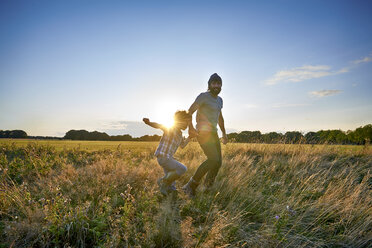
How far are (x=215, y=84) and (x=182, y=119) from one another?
0.98 m

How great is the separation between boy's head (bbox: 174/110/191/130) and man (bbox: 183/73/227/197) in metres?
0.12

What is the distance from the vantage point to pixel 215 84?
419 cm

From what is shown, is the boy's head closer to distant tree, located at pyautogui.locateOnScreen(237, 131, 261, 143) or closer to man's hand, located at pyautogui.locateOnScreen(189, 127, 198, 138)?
man's hand, located at pyautogui.locateOnScreen(189, 127, 198, 138)

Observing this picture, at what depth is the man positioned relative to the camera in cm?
412

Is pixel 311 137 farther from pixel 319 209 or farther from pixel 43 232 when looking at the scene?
pixel 43 232

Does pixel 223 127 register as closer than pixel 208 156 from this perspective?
No

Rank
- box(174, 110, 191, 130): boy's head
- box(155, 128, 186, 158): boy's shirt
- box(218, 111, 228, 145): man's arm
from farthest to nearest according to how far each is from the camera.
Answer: box(218, 111, 228, 145): man's arm → box(174, 110, 191, 130): boy's head → box(155, 128, 186, 158): boy's shirt

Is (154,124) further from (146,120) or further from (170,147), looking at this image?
(170,147)

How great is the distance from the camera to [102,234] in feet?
8.88

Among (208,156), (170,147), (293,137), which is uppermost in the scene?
(293,137)

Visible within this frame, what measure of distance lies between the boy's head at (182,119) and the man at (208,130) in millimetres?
121

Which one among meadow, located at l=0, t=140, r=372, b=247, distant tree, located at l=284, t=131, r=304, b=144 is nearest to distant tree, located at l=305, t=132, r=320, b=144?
distant tree, located at l=284, t=131, r=304, b=144

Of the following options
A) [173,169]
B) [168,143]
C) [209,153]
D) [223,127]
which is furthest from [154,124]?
[223,127]

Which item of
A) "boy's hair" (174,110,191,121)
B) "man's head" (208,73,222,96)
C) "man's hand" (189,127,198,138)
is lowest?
"man's hand" (189,127,198,138)
